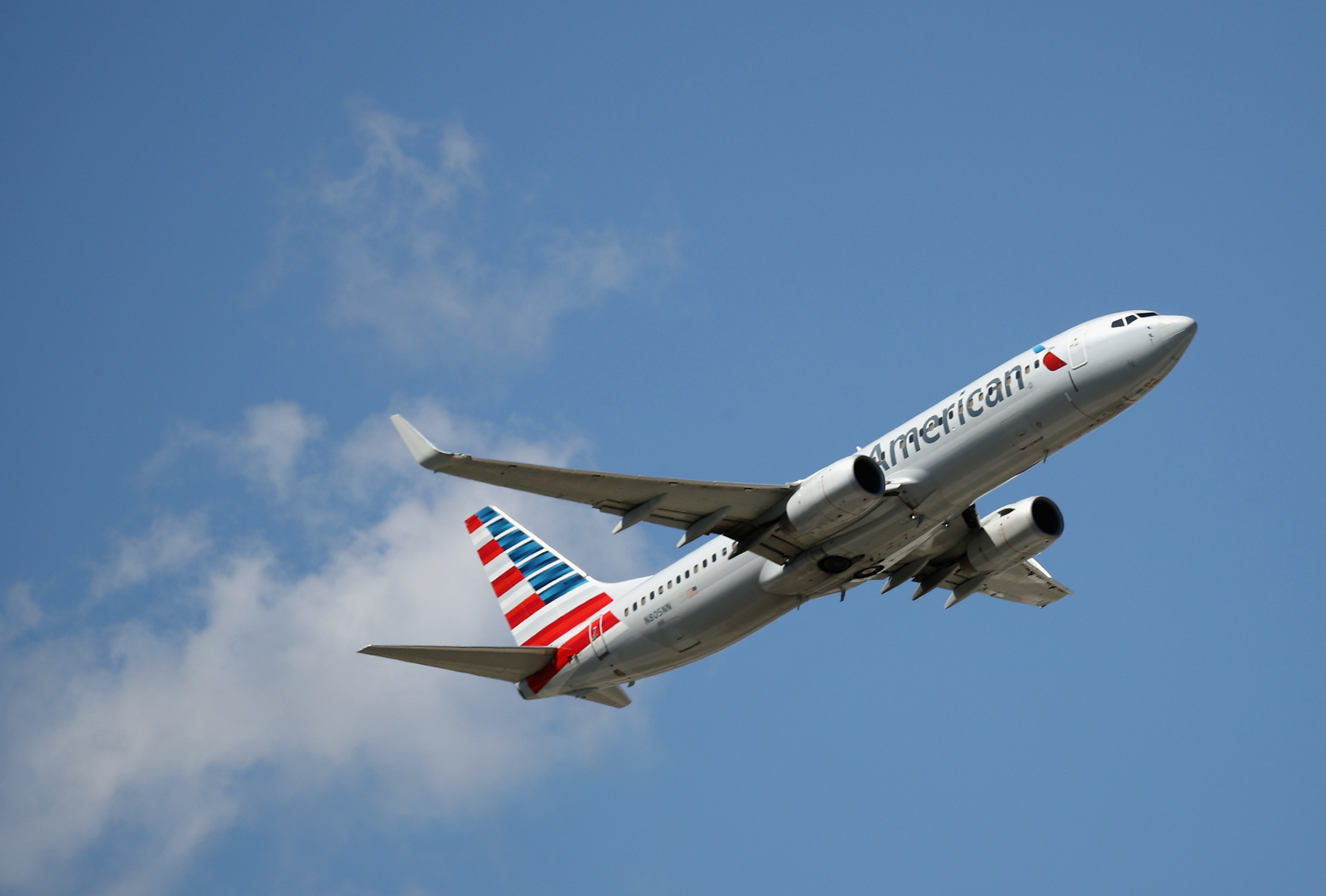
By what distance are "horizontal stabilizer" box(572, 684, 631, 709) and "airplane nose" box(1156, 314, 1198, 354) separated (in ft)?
60.7

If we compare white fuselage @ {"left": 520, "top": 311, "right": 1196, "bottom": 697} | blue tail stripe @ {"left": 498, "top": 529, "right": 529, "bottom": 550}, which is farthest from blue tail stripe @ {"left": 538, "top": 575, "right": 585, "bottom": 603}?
white fuselage @ {"left": 520, "top": 311, "right": 1196, "bottom": 697}

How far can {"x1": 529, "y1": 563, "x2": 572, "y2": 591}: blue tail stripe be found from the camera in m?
42.3

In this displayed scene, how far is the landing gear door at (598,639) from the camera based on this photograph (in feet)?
119

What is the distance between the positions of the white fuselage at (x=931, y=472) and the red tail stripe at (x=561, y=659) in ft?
4.20

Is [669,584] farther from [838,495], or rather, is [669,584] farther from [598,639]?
[838,495]

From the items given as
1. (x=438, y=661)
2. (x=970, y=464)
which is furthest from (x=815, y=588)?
(x=438, y=661)

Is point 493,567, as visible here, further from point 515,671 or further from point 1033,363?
point 1033,363

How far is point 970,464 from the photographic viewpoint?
30578mm

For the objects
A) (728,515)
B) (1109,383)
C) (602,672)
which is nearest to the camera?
(1109,383)

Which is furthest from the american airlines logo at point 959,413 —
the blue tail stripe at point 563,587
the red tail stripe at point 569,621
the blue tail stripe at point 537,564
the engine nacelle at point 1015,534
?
the blue tail stripe at point 537,564

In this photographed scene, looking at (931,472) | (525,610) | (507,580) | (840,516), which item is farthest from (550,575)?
(931,472)

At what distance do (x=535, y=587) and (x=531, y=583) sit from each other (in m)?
0.34

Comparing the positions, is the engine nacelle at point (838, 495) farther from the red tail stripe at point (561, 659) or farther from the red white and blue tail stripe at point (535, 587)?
the red tail stripe at point (561, 659)

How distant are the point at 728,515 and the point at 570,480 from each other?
179 inches
